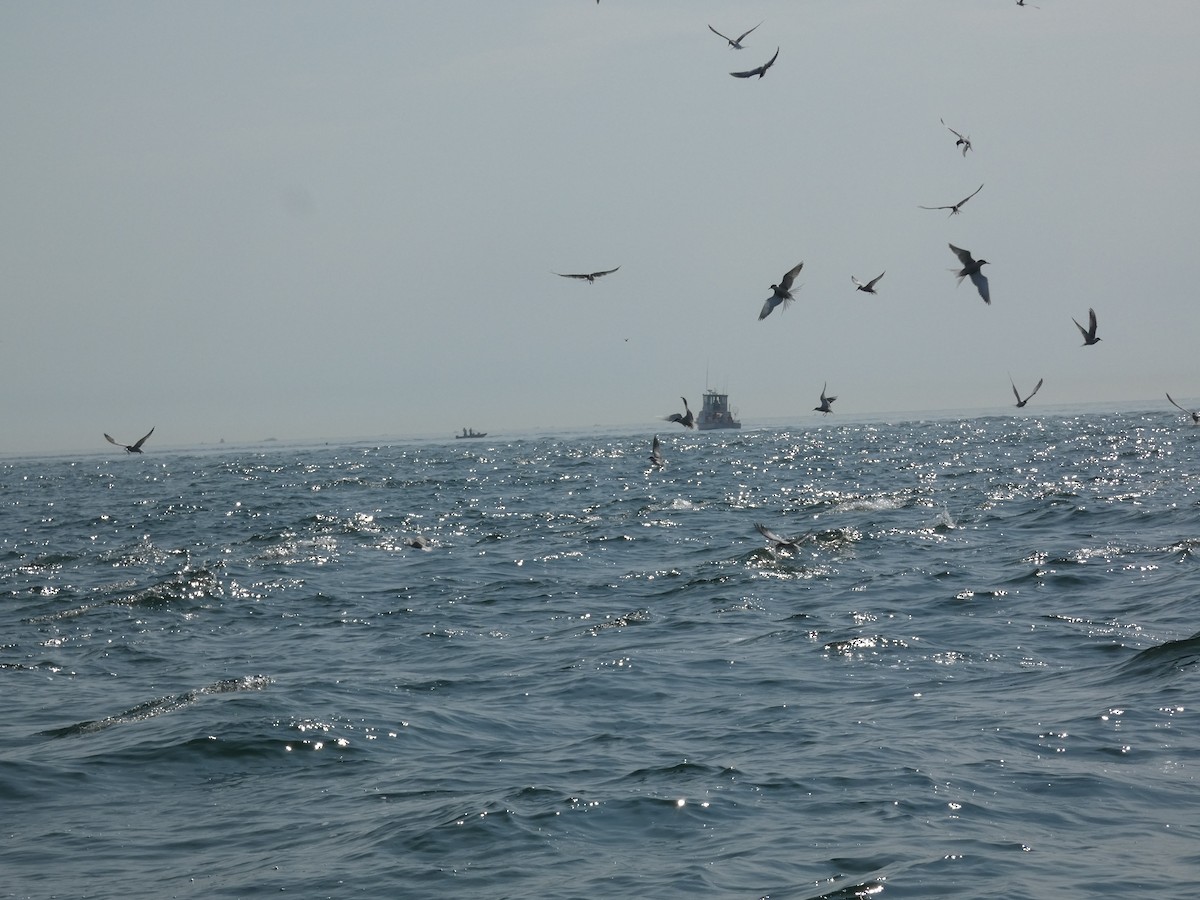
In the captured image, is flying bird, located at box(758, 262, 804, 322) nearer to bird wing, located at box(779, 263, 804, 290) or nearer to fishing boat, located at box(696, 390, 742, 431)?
bird wing, located at box(779, 263, 804, 290)

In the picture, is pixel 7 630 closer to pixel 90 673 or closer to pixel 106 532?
pixel 90 673

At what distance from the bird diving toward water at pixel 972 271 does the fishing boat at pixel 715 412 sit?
129 metres

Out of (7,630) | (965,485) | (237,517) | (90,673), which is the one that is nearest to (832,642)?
(90,673)

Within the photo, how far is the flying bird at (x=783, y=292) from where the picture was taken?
17.9 meters

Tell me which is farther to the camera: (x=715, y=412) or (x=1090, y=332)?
(x=715, y=412)

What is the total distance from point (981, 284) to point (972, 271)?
1.45 ft

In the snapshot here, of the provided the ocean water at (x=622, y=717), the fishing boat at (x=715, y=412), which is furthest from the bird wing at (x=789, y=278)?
the fishing boat at (x=715, y=412)

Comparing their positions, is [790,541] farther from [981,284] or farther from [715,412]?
[715,412]

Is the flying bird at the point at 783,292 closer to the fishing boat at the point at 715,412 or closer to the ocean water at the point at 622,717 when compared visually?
the ocean water at the point at 622,717

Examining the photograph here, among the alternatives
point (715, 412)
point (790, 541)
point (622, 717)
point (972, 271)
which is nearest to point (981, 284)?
point (972, 271)

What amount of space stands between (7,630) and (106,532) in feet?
70.1

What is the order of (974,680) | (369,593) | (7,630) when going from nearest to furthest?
(974,680) < (7,630) < (369,593)

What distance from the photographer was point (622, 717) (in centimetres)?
1412

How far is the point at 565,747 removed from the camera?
13.0m
